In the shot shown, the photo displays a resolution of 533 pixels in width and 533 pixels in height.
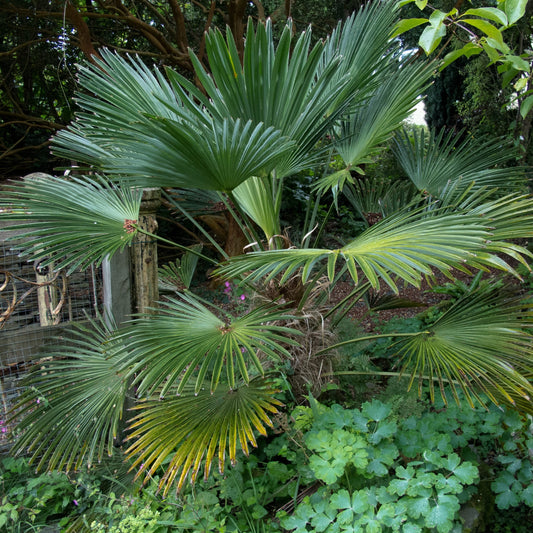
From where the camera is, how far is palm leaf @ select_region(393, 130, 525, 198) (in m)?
2.23

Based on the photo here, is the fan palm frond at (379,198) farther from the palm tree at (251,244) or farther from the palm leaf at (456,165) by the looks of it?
the palm tree at (251,244)

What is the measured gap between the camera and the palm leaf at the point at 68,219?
1.66m

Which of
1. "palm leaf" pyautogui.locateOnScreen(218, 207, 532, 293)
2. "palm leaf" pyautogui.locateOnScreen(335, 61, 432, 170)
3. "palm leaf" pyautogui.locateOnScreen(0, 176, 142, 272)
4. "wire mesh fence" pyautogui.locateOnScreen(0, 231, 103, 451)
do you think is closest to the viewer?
"palm leaf" pyautogui.locateOnScreen(218, 207, 532, 293)

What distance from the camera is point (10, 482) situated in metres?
2.07

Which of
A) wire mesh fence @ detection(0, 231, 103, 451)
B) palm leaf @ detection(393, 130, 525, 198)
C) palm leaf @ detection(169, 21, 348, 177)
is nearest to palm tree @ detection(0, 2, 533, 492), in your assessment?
palm leaf @ detection(169, 21, 348, 177)

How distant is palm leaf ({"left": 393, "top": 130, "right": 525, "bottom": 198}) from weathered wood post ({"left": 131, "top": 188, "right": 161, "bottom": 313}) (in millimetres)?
1363

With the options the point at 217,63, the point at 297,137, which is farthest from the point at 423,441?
the point at 217,63

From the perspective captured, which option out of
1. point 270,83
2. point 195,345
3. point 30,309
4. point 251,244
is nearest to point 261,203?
point 251,244

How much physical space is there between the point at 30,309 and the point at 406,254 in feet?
6.30

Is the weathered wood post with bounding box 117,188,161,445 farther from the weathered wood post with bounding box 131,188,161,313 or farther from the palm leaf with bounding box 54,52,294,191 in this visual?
the palm leaf with bounding box 54,52,294,191

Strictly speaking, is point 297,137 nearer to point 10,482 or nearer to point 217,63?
point 217,63

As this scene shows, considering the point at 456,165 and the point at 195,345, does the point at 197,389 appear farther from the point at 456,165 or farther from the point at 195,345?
the point at 456,165

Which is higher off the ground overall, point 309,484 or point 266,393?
point 266,393

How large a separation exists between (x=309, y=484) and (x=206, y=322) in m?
0.74
